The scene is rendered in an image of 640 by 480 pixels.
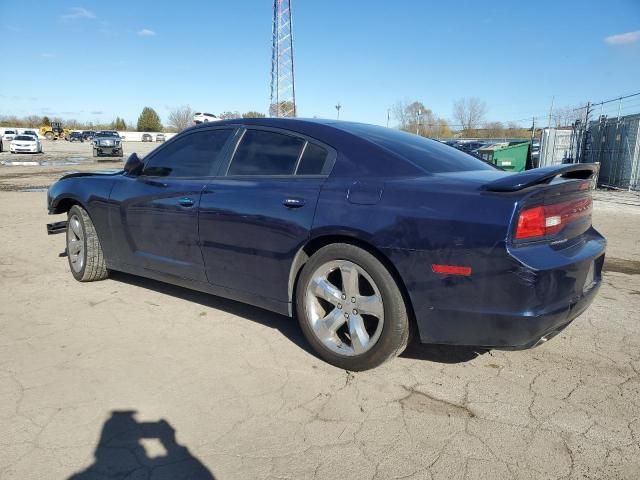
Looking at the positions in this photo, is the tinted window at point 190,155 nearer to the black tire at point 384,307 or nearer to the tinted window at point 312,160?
the tinted window at point 312,160

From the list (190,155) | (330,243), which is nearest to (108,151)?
(190,155)

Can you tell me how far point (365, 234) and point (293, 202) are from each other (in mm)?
578

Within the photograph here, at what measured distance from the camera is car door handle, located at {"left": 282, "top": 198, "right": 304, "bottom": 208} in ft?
10.1

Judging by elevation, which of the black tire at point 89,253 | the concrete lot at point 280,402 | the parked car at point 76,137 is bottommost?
the concrete lot at point 280,402

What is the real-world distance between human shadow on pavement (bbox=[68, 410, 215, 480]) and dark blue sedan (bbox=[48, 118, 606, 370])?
1.09 metres

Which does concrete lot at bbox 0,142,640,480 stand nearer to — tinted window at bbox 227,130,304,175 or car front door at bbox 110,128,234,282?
car front door at bbox 110,128,234,282

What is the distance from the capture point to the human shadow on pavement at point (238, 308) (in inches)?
144

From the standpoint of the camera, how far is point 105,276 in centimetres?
493

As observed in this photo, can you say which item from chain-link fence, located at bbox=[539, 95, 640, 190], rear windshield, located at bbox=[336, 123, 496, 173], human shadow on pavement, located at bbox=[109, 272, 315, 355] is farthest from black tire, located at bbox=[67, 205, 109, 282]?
chain-link fence, located at bbox=[539, 95, 640, 190]

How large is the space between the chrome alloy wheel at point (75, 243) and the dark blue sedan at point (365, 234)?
0.86 metres

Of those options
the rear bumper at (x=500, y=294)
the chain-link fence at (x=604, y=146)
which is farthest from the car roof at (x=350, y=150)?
the chain-link fence at (x=604, y=146)

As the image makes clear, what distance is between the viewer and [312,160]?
3227mm

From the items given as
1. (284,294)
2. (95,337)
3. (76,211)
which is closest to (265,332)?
(284,294)

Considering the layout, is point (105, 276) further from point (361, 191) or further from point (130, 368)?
point (361, 191)
